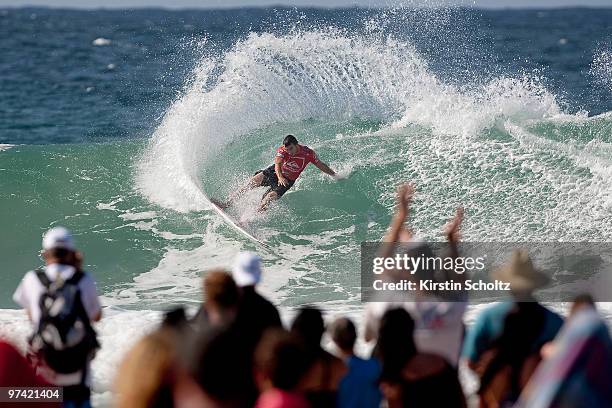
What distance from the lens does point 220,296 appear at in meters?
4.65

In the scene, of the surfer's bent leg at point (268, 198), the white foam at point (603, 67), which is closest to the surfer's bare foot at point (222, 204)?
the surfer's bent leg at point (268, 198)

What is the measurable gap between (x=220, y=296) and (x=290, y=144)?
8.31m

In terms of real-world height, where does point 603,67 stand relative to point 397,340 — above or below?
above

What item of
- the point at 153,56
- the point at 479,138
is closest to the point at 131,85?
the point at 153,56

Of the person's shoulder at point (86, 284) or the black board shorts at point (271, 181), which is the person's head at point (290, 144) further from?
the person's shoulder at point (86, 284)

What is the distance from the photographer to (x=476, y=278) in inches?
441

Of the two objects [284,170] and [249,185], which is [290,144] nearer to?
[284,170]

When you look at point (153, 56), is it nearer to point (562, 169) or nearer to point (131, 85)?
point (131, 85)

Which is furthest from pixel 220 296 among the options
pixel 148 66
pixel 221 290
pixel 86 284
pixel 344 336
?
pixel 148 66

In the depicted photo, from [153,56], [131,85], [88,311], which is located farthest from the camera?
[153,56]

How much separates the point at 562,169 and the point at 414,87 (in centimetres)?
394

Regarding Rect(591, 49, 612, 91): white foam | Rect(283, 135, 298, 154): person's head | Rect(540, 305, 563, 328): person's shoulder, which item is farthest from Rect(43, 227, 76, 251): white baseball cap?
Rect(591, 49, 612, 91): white foam

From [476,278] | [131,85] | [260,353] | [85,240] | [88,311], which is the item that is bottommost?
[260,353]

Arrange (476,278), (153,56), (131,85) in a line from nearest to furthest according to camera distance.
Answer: (476,278), (131,85), (153,56)
